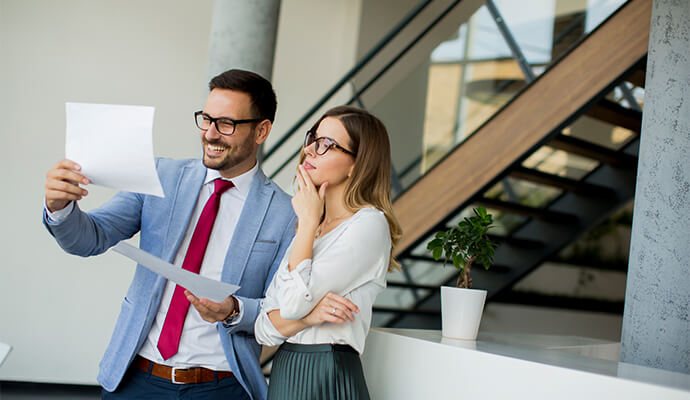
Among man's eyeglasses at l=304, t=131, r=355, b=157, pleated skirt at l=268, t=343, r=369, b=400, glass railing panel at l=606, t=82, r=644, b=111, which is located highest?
glass railing panel at l=606, t=82, r=644, b=111

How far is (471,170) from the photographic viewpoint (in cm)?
372

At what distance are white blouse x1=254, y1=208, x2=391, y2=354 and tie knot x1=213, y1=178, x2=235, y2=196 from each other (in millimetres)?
403

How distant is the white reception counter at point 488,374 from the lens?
1.36 meters

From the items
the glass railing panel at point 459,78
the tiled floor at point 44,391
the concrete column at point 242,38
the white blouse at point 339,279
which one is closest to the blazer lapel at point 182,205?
the white blouse at point 339,279

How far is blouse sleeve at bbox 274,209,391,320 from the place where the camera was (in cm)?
147

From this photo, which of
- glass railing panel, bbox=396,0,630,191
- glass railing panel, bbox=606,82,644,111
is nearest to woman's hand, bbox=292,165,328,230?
glass railing panel, bbox=396,0,630,191

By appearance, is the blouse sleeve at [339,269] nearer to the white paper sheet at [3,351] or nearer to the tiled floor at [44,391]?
the white paper sheet at [3,351]

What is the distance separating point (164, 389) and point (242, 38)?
195 cm

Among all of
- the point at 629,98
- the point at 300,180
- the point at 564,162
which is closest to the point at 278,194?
the point at 300,180

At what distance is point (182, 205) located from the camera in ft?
6.18

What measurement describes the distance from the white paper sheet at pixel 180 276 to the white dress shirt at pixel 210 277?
0.25m

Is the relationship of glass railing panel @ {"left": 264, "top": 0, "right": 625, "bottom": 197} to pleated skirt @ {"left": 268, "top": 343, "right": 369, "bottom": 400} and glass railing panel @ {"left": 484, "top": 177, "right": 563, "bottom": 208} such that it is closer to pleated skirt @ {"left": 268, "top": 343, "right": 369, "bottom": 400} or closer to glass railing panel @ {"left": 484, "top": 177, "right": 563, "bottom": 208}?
glass railing panel @ {"left": 484, "top": 177, "right": 563, "bottom": 208}

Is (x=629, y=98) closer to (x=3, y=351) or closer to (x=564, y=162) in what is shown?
(x=564, y=162)

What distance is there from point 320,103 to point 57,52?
7.37 ft
